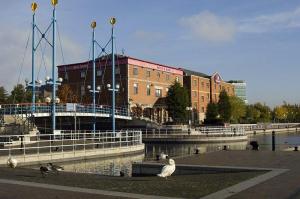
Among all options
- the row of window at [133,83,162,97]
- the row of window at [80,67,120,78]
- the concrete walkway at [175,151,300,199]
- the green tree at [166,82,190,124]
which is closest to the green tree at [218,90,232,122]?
the row of window at [133,83,162,97]

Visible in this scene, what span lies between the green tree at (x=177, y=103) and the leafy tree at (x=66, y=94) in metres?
18.6

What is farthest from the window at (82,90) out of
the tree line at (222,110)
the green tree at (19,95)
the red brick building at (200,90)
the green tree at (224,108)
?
the green tree at (224,108)

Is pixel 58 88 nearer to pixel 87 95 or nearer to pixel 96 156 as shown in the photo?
pixel 87 95

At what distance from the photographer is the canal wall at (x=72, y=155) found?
2729cm

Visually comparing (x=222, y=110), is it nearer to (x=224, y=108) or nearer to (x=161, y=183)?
(x=224, y=108)

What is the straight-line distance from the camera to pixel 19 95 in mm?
93062

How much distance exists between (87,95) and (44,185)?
269 feet

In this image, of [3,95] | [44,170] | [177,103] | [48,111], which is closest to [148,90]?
[177,103]

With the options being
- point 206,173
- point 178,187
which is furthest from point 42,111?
point 178,187

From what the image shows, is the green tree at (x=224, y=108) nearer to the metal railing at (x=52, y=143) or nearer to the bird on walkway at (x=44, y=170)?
the metal railing at (x=52, y=143)

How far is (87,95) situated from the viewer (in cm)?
9669

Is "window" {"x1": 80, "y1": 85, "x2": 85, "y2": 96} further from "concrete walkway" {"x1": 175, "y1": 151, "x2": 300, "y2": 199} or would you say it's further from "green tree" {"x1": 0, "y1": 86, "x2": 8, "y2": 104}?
"concrete walkway" {"x1": 175, "y1": 151, "x2": 300, "y2": 199}

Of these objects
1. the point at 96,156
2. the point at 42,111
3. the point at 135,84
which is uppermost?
the point at 135,84

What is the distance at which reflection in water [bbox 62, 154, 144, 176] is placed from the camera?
27672 mm
